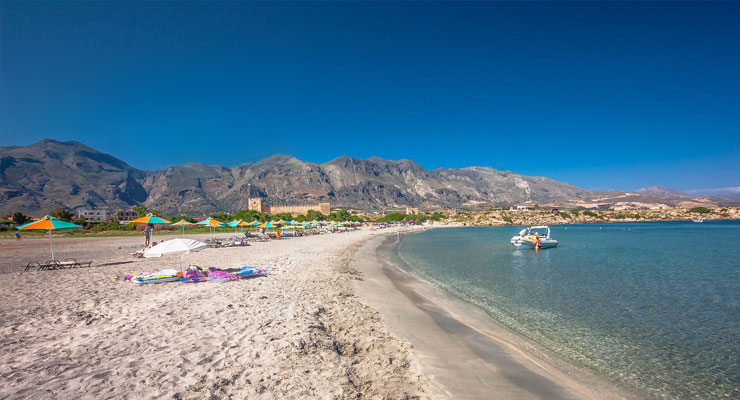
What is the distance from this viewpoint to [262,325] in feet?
26.6

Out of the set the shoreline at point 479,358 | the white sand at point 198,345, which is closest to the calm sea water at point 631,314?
the shoreline at point 479,358

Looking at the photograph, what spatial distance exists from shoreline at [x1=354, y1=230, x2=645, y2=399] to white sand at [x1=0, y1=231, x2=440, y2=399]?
550 millimetres

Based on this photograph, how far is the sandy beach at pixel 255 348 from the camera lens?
17.2 ft

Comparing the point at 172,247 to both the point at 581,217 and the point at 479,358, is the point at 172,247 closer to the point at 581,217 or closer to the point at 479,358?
the point at 479,358

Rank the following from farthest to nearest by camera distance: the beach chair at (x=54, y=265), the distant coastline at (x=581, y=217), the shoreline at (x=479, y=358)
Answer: the distant coastline at (x=581, y=217) < the beach chair at (x=54, y=265) < the shoreline at (x=479, y=358)

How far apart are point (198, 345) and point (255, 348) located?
126 cm

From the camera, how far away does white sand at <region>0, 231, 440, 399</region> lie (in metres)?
5.16

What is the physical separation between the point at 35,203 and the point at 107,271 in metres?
259

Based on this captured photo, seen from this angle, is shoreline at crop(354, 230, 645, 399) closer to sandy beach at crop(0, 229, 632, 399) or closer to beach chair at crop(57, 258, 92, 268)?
sandy beach at crop(0, 229, 632, 399)

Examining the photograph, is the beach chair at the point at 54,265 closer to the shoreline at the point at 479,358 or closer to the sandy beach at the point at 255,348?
the sandy beach at the point at 255,348

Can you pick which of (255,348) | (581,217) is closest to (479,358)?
(255,348)

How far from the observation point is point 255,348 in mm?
6695

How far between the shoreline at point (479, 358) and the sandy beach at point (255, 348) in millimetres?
39

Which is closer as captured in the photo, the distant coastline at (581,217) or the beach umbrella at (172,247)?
the beach umbrella at (172,247)
